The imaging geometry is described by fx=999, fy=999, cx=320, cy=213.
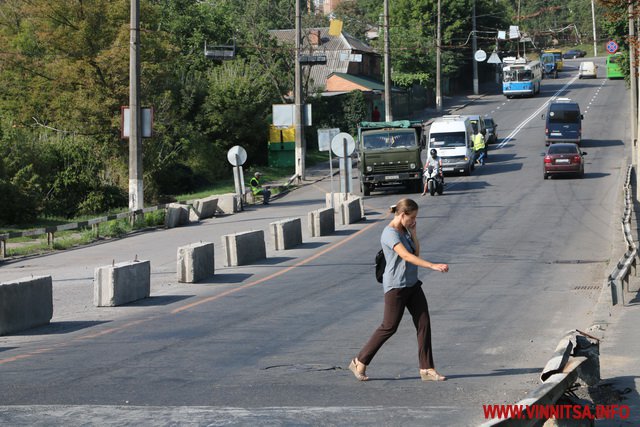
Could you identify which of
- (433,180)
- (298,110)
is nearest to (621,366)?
(433,180)

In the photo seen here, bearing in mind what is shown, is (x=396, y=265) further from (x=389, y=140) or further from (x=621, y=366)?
(x=389, y=140)

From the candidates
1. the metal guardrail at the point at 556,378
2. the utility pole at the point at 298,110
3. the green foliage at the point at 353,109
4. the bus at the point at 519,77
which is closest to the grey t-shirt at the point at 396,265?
the metal guardrail at the point at 556,378

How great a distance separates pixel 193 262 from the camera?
64.0ft

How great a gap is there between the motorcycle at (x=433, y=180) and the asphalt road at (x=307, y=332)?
6.69m

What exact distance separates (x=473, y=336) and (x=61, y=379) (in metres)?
5.48

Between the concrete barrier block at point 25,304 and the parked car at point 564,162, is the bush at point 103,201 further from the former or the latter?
the concrete barrier block at point 25,304

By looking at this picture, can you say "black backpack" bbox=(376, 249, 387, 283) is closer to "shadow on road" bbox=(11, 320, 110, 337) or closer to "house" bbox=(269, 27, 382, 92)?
"shadow on road" bbox=(11, 320, 110, 337)

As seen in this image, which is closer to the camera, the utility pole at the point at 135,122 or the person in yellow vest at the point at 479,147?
the utility pole at the point at 135,122

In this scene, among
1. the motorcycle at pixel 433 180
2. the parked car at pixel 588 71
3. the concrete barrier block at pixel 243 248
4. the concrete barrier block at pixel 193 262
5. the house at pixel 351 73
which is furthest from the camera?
the parked car at pixel 588 71

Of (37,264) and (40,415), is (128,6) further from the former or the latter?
(40,415)

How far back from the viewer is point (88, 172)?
4047cm

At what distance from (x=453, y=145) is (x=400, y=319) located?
123ft

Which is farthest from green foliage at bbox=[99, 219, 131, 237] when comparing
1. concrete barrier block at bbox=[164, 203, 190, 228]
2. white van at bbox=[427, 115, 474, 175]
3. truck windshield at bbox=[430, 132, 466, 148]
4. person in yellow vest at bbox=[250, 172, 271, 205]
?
truck windshield at bbox=[430, 132, 466, 148]

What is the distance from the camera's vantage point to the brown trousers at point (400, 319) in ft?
32.1
